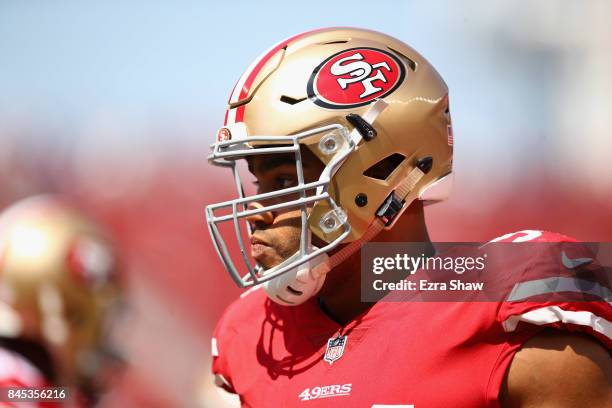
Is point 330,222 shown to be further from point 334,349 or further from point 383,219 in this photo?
point 334,349

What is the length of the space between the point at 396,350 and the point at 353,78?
56cm

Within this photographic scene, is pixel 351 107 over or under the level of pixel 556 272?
over

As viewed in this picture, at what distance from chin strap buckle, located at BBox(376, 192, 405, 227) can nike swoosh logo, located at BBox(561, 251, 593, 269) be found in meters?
0.36

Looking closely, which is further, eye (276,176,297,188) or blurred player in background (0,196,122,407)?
blurred player in background (0,196,122,407)

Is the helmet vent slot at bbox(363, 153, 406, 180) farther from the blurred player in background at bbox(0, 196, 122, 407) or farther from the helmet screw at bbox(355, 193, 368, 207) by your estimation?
the blurred player in background at bbox(0, 196, 122, 407)

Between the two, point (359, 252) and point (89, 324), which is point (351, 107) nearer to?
point (359, 252)

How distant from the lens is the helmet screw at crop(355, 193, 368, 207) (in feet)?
5.44

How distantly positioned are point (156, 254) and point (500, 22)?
8.71 ft

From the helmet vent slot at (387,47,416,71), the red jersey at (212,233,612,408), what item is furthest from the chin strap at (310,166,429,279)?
the helmet vent slot at (387,47,416,71)

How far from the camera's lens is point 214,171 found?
454 cm

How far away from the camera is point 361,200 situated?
1.66 meters

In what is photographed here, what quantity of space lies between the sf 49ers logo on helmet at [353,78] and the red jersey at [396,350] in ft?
1.34

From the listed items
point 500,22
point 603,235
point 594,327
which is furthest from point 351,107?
point 500,22

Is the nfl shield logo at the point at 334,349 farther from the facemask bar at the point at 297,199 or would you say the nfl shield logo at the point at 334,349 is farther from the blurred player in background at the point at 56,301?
the blurred player in background at the point at 56,301
